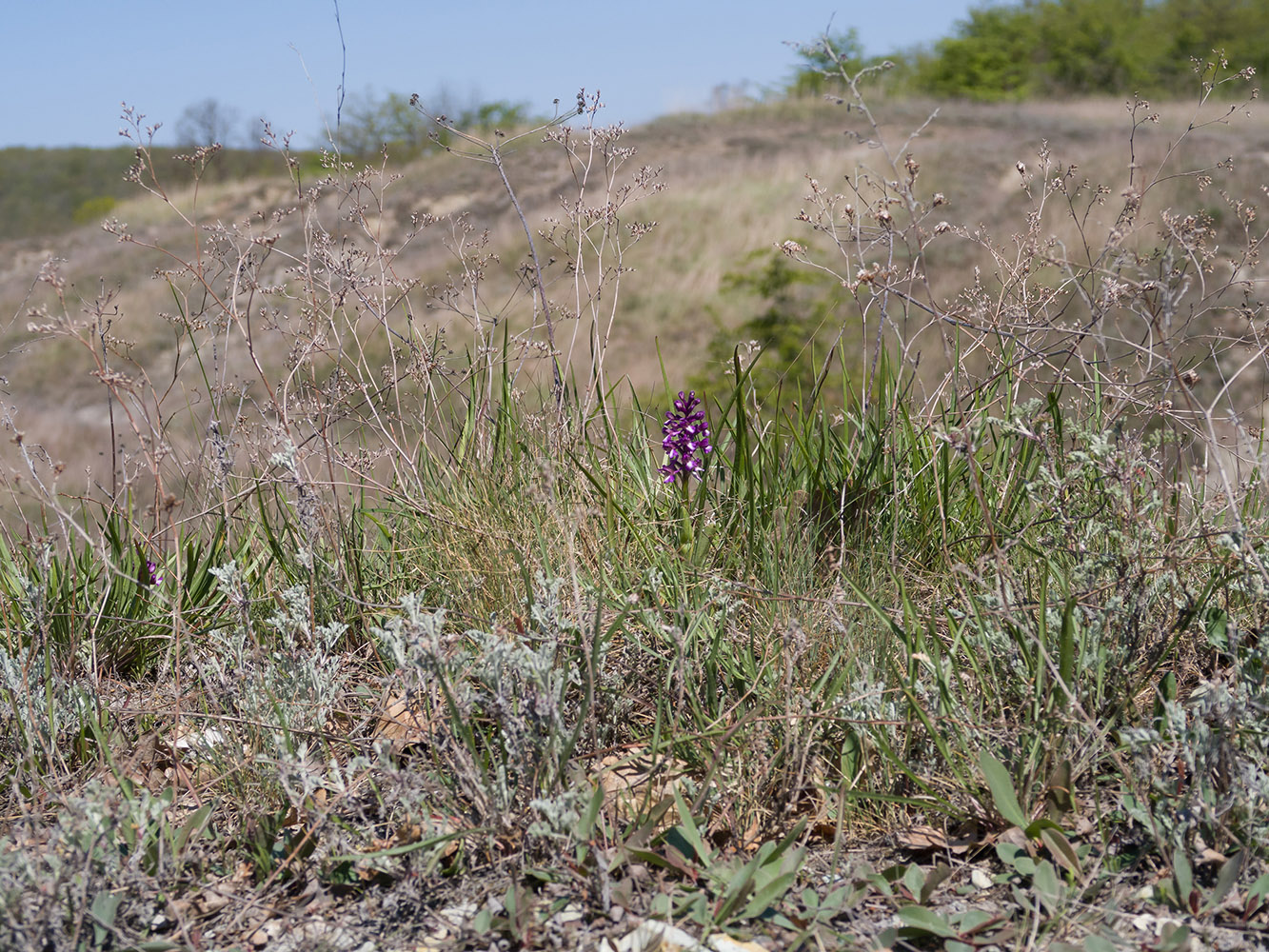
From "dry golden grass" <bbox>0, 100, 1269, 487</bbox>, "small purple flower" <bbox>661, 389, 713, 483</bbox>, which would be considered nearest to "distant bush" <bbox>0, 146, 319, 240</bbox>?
"dry golden grass" <bbox>0, 100, 1269, 487</bbox>

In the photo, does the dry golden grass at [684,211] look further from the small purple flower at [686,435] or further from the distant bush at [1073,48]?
the distant bush at [1073,48]

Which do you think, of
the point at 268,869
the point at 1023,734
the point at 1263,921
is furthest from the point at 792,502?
the point at 268,869

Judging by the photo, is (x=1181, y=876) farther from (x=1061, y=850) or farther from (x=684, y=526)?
(x=684, y=526)

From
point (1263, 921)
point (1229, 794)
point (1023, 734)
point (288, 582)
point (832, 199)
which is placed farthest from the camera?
point (288, 582)

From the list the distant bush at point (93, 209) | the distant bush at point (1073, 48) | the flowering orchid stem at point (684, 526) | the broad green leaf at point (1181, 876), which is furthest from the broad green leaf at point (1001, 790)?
the distant bush at point (93, 209)

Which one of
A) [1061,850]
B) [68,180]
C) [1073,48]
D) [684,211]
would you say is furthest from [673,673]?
[68,180]

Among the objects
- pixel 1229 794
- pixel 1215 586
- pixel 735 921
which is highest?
pixel 1215 586

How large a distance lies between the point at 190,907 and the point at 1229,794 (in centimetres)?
173

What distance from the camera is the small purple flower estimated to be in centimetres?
249

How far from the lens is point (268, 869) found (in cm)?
153

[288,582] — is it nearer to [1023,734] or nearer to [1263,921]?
[1023,734]

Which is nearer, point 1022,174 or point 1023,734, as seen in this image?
point 1023,734

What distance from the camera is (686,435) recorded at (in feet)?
8.20

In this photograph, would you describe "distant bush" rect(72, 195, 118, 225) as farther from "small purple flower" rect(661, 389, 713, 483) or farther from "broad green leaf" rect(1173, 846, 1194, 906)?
"broad green leaf" rect(1173, 846, 1194, 906)
